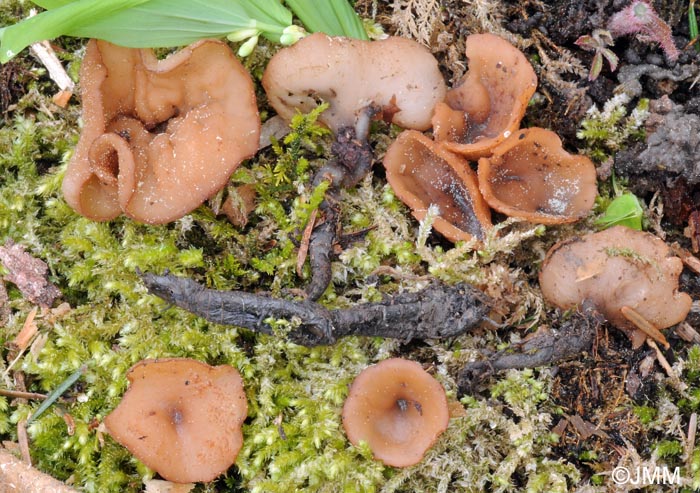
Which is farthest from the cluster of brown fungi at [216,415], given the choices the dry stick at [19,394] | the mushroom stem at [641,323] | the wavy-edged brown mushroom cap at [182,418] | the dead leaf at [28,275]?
the mushroom stem at [641,323]

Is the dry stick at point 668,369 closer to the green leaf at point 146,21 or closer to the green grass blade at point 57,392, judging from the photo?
the green leaf at point 146,21

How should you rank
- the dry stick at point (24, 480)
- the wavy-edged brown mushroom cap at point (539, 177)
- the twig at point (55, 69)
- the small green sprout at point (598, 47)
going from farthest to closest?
the twig at point (55, 69) < the small green sprout at point (598, 47) < the wavy-edged brown mushroom cap at point (539, 177) < the dry stick at point (24, 480)

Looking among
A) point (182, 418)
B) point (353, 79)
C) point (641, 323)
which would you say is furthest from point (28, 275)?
point (641, 323)

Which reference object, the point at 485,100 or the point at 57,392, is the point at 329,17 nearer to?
the point at 485,100

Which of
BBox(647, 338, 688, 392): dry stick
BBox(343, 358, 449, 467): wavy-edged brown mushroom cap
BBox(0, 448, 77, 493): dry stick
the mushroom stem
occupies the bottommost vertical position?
BBox(647, 338, 688, 392): dry stick

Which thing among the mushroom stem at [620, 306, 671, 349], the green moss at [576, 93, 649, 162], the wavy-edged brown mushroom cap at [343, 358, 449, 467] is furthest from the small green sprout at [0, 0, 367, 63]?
the mushroom stem at [620, 306, 671, 349]

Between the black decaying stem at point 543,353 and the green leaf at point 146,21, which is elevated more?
the green leaf at point 146,21

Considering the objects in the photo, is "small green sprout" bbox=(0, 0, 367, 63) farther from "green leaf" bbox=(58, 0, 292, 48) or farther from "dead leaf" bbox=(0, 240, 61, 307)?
"dead leaf" bbox=(0, 240, 61, 307)
